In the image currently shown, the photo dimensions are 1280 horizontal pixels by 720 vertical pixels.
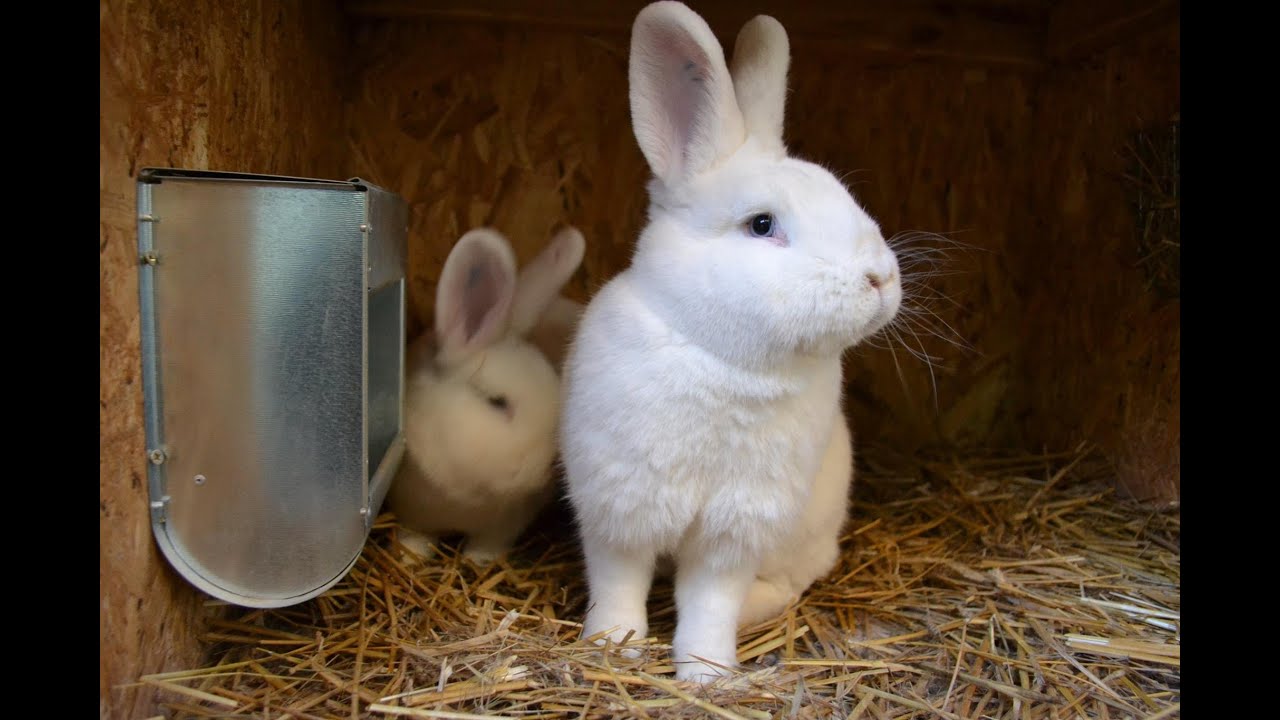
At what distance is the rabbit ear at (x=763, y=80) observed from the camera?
8.30ft

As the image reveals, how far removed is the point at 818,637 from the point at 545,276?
1.51 meters

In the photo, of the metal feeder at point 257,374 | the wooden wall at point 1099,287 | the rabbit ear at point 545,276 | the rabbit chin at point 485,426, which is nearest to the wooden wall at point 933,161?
the wooden wall at point 1099,287

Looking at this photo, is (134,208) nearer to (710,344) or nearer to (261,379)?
(261,379)

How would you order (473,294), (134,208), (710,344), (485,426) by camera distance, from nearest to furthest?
1. (134,208)
2. (710,344)
3. (485,426)
4. (473,294)

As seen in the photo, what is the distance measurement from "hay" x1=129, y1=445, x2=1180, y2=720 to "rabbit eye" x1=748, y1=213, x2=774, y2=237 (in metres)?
1.08

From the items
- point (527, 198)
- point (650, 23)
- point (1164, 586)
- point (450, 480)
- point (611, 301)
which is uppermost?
point (650, 23)

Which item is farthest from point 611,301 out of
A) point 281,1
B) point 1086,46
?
point 1086,46

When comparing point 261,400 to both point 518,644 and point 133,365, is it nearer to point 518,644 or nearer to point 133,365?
point 133,365

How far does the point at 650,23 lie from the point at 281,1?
45.0 inches

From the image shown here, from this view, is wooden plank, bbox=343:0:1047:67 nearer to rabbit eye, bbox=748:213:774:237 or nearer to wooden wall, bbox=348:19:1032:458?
wooden wall, bbox=348:19:1032:458

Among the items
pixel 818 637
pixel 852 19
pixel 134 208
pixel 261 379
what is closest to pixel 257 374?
pixel 261 379

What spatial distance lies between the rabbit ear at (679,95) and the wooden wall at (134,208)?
1.00m

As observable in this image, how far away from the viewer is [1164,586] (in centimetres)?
299

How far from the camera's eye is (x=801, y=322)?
2.07 metres
